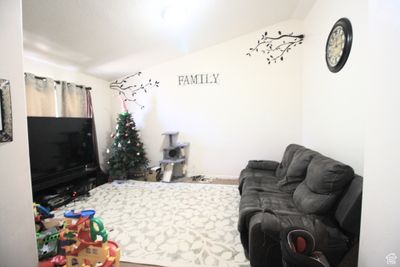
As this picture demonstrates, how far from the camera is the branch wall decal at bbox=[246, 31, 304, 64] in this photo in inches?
148

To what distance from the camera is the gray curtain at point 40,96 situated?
2897 millimetres

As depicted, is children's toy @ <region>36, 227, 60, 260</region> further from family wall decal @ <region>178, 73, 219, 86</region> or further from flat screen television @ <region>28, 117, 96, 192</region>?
family wall decal @ <region>178, 73, 219, 86</region>

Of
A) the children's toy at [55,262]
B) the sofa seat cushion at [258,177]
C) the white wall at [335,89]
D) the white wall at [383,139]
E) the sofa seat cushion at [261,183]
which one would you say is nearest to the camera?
the white wall at [383,139]

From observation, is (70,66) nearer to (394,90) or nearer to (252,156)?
(252,156)

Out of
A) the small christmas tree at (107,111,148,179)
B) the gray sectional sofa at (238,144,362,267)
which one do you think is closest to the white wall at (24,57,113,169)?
the small christmas tree at (107,111,148,179)

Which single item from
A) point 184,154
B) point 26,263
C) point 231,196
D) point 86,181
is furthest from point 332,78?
point 86,181

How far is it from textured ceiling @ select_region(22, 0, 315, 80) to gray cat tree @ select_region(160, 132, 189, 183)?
5.60 feet

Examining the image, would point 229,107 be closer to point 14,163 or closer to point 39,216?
point 39,216

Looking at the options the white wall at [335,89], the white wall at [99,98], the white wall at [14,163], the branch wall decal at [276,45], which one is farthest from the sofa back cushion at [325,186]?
the white wall at [99,98]

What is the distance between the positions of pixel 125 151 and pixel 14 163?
3.07 m

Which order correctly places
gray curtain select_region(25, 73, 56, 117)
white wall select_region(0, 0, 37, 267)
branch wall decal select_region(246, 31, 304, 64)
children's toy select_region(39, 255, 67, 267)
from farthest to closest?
branch wall decal select_region(246, 31, 304, 64)
gray curtain select_region(25, 73, 56, 117)
children's toy select_region(39, 255, 67, 267)
white wall select_region(0, 0, 37, 267)

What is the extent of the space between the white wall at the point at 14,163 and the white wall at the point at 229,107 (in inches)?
131

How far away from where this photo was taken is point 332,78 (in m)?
2.46

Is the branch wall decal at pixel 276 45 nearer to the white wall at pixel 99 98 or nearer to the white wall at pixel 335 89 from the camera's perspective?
the white wall at pixel 335 89
